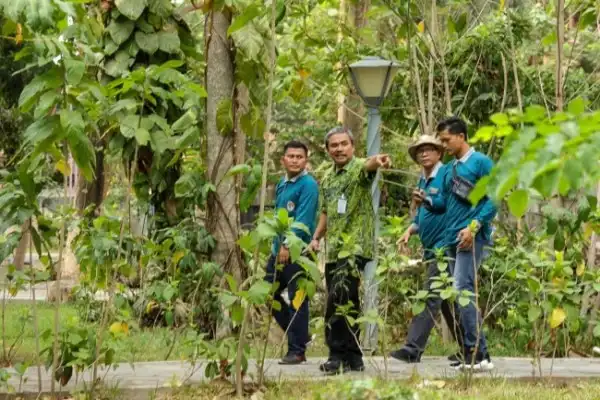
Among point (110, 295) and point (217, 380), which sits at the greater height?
point (110, 295)

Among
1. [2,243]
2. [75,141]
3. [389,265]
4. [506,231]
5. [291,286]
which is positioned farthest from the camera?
[506,231]

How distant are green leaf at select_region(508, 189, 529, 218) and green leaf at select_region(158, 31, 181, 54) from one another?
935 cm

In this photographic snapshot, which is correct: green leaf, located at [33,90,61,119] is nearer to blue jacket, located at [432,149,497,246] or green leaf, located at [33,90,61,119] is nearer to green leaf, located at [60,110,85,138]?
green leaf, located at [60,110,85,138]

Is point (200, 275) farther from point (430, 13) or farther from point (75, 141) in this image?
point (75, 141)

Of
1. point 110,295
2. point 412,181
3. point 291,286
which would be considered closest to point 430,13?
point 412,181

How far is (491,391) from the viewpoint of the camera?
8.52 metres

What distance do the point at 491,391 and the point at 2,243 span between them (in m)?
3.08

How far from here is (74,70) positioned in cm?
712

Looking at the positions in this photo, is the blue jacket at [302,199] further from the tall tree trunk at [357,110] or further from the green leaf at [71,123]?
the tall tree trunk at [357,110]

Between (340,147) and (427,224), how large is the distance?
100 centimetres

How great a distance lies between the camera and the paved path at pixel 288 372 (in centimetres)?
860

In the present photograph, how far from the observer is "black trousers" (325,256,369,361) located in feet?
30.5

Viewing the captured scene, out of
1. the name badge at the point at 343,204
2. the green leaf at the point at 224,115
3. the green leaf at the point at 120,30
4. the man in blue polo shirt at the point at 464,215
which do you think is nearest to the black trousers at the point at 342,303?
the name badge at the point at 343,204

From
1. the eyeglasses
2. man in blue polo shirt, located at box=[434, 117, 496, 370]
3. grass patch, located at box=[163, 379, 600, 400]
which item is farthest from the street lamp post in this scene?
grass patch, located at box=[163, 379, 600, 400]
